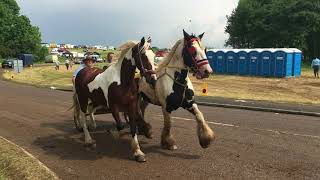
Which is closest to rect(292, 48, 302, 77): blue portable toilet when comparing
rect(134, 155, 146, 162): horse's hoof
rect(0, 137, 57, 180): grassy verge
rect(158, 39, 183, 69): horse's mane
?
rect(158, 39, 183, 69): horse's mane

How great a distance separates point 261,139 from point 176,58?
2978 mm

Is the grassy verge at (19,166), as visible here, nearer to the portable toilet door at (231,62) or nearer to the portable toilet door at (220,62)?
the portable toilet door at (231,62)

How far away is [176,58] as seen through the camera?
9.21 metres

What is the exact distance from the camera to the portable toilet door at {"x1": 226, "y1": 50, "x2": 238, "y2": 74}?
46531 mm

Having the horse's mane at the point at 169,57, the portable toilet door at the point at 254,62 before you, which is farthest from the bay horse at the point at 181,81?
the portable toilet door at the point at 254,62

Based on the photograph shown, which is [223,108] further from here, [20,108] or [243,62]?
[243,62]

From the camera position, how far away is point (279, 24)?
2881 inches

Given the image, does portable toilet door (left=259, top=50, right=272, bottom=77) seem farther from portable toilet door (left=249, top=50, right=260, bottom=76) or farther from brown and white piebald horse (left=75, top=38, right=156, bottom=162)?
brown and white piebald horse (left=75, top=38, right=156, bottom=162)

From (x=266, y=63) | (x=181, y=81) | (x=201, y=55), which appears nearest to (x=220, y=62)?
(x=266, y=63)

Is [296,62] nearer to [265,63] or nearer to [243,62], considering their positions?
[265,63]

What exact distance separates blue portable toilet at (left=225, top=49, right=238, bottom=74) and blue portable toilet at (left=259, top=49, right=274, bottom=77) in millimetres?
3331

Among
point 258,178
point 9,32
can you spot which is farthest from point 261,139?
point 9,32

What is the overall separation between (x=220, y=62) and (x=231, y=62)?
1.51 meters

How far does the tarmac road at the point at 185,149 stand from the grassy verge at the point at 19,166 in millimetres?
334
